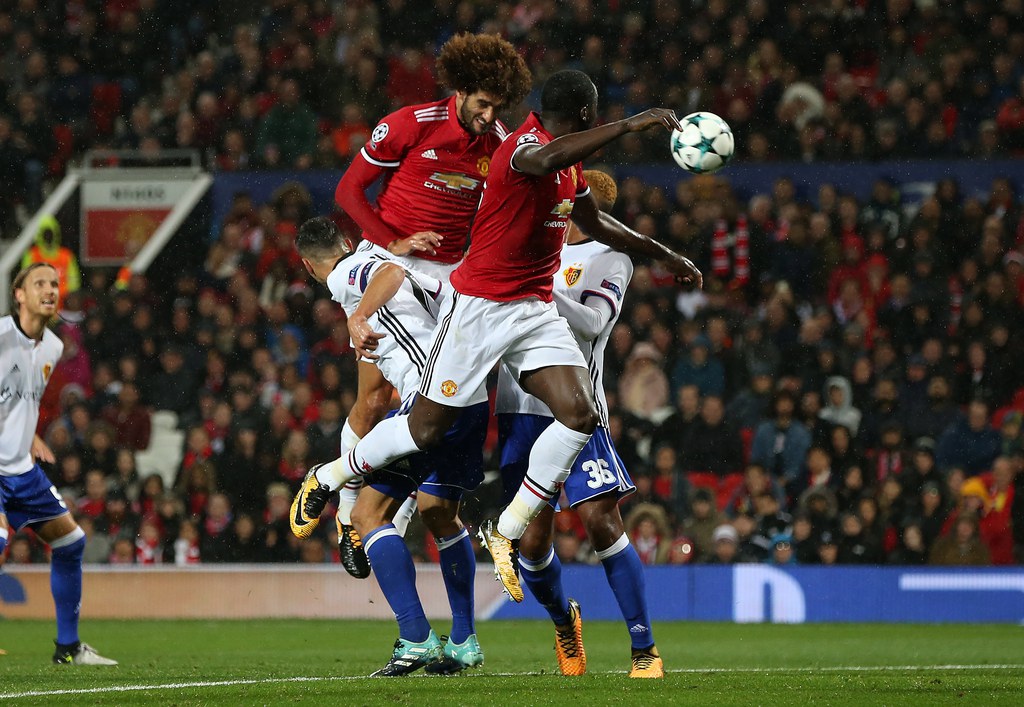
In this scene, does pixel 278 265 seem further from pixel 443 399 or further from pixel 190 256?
pixel 443 399

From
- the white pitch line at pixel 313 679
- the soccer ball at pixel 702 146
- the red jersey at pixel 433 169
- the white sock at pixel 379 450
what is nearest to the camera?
the white pitch line at pixel 313 679

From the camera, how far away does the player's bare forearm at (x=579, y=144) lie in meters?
6.04

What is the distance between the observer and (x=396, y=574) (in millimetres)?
7074

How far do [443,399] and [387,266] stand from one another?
955 mm

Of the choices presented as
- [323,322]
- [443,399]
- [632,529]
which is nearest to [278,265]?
[323,322]

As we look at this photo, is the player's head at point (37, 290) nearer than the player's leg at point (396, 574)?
No

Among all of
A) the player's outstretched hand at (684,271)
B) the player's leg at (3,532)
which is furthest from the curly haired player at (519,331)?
the player's leg at (3,532)

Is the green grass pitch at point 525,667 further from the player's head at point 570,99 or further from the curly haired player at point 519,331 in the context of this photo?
the player's head at point 570,99

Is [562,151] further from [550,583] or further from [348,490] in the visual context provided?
[348,490]

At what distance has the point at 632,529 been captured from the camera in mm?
13086

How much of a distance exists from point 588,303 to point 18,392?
3.59 meters

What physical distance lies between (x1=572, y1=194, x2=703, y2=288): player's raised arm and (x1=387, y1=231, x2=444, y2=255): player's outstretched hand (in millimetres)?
927

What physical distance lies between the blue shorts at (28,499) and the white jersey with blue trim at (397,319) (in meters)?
2.39

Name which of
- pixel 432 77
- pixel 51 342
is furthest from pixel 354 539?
pixel 432 77
